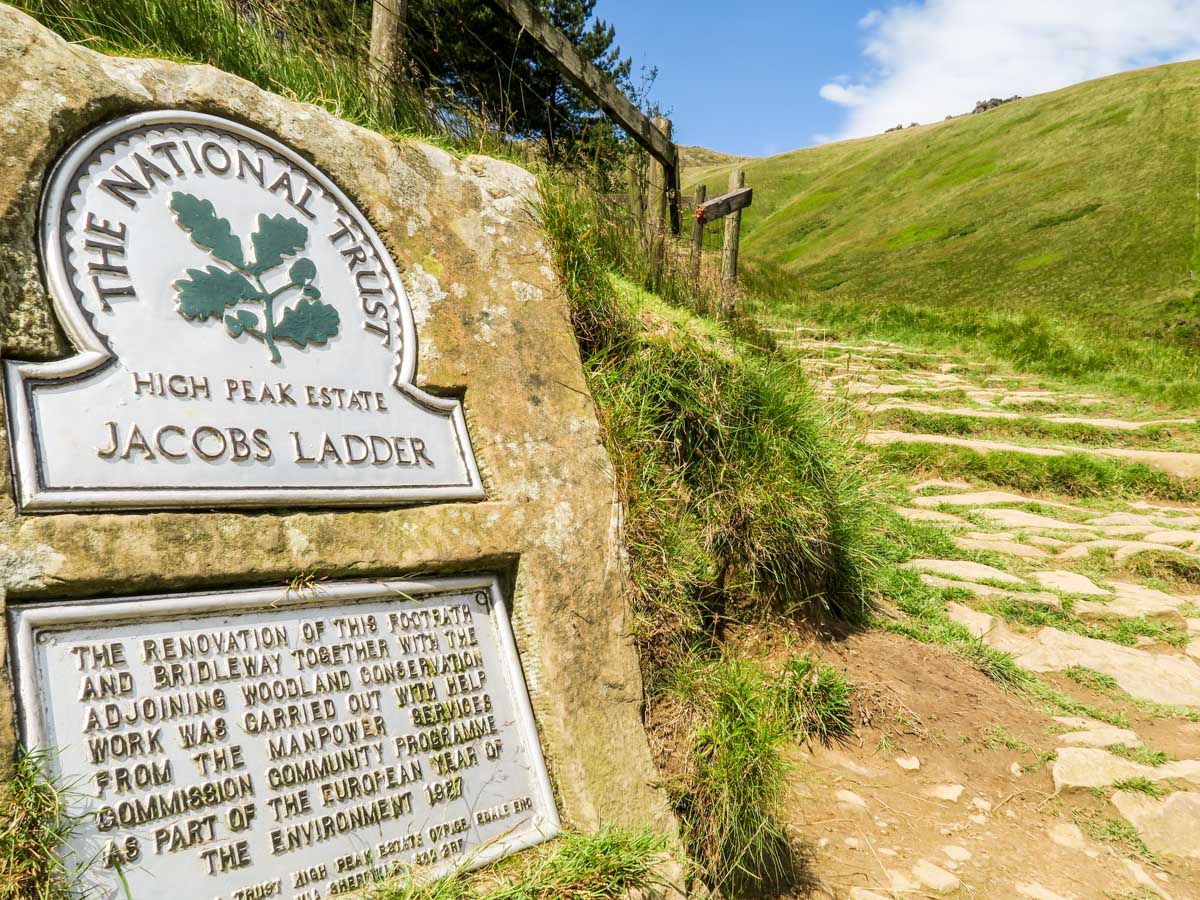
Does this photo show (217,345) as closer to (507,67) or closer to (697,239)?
(507,67)

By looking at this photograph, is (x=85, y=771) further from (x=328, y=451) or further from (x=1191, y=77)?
(x=1191, y=77)

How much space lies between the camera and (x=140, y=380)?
211cm

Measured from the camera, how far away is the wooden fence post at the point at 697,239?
5.89m

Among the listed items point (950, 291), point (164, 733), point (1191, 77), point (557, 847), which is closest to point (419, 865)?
point (557, 847)

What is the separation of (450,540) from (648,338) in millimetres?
1604

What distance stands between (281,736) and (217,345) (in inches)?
42.8

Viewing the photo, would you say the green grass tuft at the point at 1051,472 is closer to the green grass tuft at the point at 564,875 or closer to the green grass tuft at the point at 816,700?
the green grass tuft at the point at 816,700

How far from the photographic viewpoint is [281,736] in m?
2.00

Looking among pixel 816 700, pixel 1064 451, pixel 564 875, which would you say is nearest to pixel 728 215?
pixel 1064 451

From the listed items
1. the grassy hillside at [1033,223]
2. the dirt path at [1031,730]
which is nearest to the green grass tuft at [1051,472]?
the dirt path at [1031,730]

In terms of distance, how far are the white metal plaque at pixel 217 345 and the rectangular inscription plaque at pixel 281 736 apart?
12.1 inches

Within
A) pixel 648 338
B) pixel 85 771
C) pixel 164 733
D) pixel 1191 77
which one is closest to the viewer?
pixel 85 771

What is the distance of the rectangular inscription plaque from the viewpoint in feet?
5.77

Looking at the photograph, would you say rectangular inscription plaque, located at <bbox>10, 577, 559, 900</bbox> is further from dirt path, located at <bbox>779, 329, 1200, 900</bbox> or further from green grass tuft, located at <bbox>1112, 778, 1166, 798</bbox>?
green grass tuft, located at <bbox>1112, 778, 1166, 798</bbox>
